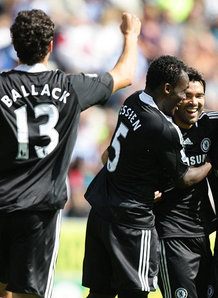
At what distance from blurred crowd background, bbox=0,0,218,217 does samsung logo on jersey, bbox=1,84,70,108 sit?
5.39m

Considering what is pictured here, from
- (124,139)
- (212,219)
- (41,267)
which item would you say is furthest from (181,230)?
(41,267)

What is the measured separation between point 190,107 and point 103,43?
5165 mm

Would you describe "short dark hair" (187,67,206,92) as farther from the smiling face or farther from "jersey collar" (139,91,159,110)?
"jersey collar" (139,91,159,110)

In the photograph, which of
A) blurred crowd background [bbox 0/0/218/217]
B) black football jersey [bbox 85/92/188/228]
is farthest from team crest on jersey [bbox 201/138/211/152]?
blurred crowd background [bbox 0/0/218/217]

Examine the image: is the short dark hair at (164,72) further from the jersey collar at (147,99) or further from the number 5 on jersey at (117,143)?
the number 5 on jersey at (117,143)

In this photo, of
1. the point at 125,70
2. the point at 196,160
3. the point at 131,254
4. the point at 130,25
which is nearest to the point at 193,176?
the point at 196,160

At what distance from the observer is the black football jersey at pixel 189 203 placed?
5062 millimetres

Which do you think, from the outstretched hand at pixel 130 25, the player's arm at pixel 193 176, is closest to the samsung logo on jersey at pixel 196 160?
the player's arm at pixel 193 176

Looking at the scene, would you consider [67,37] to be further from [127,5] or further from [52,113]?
[52,113]

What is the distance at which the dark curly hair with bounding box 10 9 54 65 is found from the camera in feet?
13.2

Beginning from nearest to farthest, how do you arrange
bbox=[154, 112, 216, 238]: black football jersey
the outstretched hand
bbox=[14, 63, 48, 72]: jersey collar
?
bbox=[14, 63, 48, 72]: jersey collar, the outstretched hand, bbox=[154, 112, 216, 238]: black football jersey

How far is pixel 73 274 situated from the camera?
26.3 ft

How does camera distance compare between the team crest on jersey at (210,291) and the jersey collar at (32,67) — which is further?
the team crest on jersey at (210,291)

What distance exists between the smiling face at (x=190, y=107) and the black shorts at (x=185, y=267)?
847 millimetres
